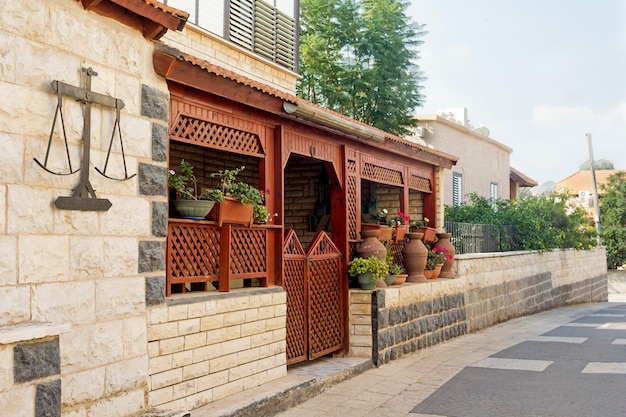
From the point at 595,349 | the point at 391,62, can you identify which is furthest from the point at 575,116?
the point at 595,349

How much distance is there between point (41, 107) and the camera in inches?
185

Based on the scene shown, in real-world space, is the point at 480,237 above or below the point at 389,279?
above

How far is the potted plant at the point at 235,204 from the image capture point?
6.57m

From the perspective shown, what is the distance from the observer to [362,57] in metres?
22.6

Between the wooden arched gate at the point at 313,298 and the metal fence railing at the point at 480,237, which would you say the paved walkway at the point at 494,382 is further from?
the metal fence railing at the point at 480,237

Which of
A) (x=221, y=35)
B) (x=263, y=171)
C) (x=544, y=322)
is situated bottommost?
(x=544, y=322)

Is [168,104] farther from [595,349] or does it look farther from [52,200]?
[595,349]

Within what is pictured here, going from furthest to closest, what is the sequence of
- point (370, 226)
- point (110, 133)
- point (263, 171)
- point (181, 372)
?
point (370, 226)
point (263, 171)
point (181, 372)
point (110, 133)

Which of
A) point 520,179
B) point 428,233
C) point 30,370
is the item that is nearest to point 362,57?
point 520,179

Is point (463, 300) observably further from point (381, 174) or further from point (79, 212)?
point (79, 212)

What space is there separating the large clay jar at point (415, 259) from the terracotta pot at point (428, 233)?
2.26 feet

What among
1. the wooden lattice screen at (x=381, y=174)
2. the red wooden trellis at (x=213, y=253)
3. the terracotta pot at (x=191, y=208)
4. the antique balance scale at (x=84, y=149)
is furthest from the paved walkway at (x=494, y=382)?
the antique balance scale at (x=84, y=149)

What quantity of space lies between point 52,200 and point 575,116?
13361 centimetres

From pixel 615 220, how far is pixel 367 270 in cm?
3075
